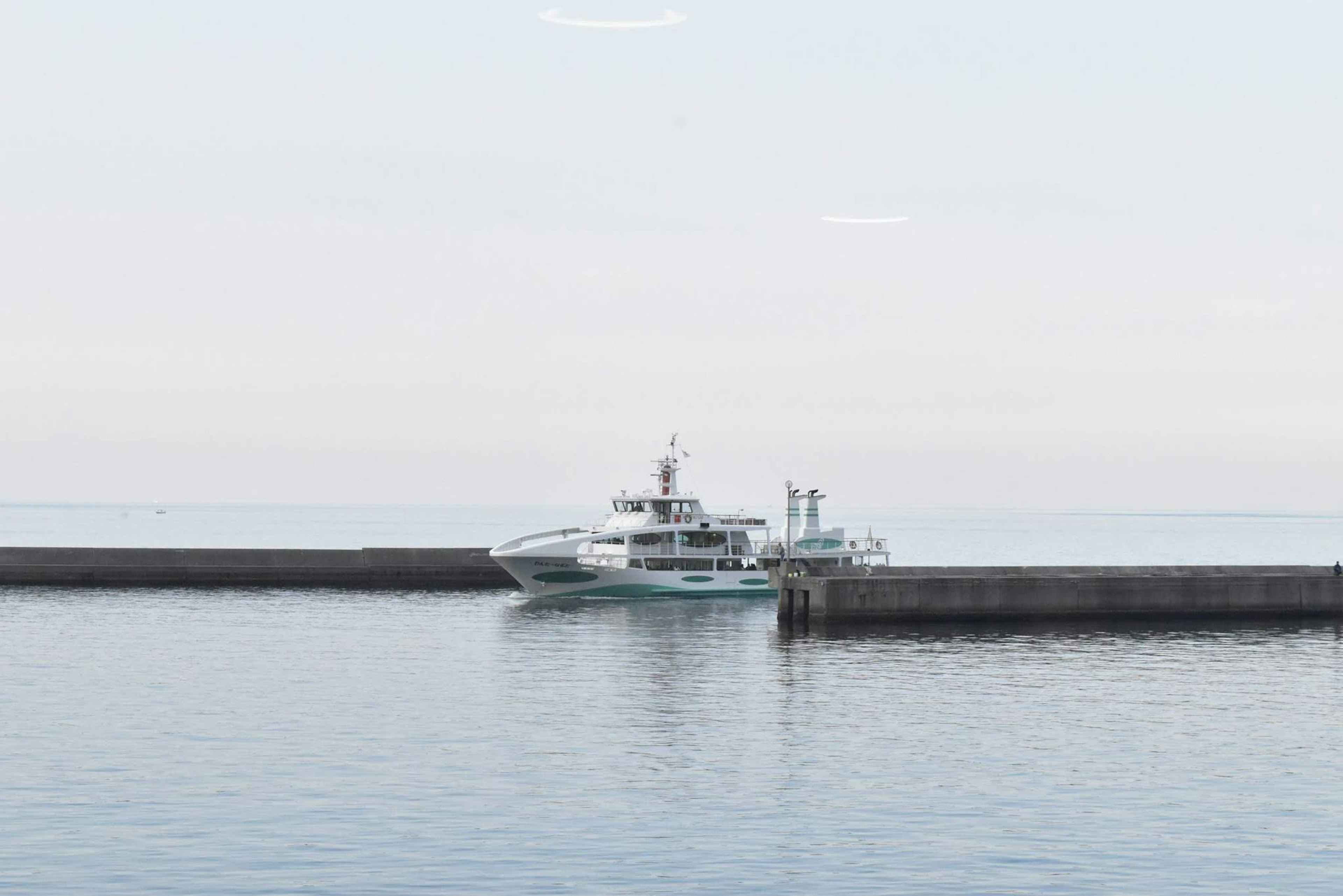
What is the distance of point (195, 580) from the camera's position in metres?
77.4

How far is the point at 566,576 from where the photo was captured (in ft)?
225

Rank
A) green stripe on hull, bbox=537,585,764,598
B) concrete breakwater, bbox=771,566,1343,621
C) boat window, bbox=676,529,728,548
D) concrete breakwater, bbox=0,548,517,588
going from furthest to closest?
concrete breakwater, bbox=0,548,517,588 → boat window, bbox=676,529,728,548 → green stripe on hull, bbox=537,585,764,598 → concrete breakwater, bbox=771,566,1343,621

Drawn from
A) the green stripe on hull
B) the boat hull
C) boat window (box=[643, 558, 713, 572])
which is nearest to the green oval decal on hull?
the boat hull

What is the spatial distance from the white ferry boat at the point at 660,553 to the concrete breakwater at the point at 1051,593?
885 cm

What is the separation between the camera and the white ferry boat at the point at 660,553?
68.1m

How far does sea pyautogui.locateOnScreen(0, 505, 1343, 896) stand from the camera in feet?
62.0

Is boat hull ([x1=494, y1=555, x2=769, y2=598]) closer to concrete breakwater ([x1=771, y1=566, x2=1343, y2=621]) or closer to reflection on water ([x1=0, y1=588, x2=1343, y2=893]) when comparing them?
concrete breakwater ([x1=771, y1=566, x2=1343, y2=621])

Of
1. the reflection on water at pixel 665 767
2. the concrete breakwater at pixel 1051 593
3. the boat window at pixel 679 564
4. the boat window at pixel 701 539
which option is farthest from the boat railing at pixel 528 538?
the reflection on water at pixel 665 767

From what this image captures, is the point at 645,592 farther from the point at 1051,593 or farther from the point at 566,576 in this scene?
the point at 1051,593

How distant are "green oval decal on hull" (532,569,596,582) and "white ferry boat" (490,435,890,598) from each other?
33mm

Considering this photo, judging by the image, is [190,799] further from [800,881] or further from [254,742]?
[800,881]

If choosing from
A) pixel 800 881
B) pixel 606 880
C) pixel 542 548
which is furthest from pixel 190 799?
pixel 542 548

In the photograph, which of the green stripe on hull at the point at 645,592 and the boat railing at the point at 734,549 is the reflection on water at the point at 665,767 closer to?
the green stripe on hull at the point at 645,592

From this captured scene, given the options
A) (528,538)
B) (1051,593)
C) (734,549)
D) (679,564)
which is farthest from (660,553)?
(1051,593)
